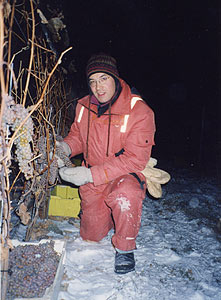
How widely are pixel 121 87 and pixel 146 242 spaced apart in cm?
162

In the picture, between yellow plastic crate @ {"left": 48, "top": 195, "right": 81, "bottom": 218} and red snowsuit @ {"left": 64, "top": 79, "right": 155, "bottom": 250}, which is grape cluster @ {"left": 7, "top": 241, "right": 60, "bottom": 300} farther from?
yellow plastic crate @ {"left": 48, "top": 195, "right": 81, "bottom": 218}

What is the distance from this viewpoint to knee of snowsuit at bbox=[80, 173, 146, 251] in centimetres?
189

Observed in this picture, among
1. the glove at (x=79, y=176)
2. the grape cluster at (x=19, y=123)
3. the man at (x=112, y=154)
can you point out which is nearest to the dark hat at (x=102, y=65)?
the man at (x=112, y=154)

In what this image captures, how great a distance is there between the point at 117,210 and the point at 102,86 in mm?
1181

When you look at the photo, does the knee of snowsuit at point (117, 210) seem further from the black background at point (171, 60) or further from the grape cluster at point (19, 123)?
the black background at point (171, 60)

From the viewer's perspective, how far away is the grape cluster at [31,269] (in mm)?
1245

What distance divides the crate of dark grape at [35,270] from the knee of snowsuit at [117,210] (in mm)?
507

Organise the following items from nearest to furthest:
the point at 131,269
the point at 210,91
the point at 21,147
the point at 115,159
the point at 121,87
Answer: the point at 21,147 → the point at 131,269 → the point at 115,159 → the point at 121,87 → the point at 210,91

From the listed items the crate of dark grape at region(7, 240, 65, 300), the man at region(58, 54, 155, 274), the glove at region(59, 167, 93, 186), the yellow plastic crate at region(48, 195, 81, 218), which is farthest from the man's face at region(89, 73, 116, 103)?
the crate of dark grape at region(7, 240, 65, 300)

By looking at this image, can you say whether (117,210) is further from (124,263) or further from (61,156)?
(61,156)

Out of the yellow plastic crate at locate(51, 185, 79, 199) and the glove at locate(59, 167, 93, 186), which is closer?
the glove at locate(59, 167, 93, 186)

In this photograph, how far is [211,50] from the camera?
37.8ft

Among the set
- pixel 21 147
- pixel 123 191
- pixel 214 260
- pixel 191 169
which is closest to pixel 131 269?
pixel 123 191

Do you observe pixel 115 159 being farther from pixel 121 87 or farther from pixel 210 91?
pixel 210 91
